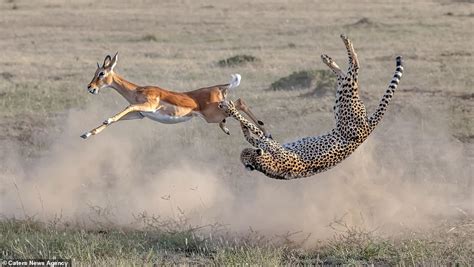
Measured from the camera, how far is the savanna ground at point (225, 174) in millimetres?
7781

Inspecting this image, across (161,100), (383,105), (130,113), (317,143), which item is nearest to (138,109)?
(130,113)

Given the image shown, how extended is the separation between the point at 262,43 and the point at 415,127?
12.8 m

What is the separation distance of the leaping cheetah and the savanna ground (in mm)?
661

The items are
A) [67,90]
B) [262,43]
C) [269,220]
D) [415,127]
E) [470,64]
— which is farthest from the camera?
[262,43]

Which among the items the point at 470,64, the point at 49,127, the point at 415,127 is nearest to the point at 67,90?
the point at 49,127

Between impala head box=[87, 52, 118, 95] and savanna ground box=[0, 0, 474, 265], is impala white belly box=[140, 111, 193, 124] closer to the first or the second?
impala head box=[87, 52, 118, 95]

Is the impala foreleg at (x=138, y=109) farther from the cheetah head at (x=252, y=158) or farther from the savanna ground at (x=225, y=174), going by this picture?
the cheetah head at (x=252, y=158)

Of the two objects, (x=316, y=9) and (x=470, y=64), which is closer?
(x=470, y=64)

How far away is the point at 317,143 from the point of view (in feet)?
24.9

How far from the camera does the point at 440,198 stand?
994 centimetres

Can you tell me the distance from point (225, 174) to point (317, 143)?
11.8 ft

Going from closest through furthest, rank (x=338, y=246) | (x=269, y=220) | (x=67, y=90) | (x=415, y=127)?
(x=338, y=246)
(x=269, y=220)
(x=415, y=127)
(x=67, y=90)

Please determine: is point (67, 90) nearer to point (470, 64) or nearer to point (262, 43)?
point (470, 64)

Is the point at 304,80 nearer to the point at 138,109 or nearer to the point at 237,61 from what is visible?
the point at 237,61
